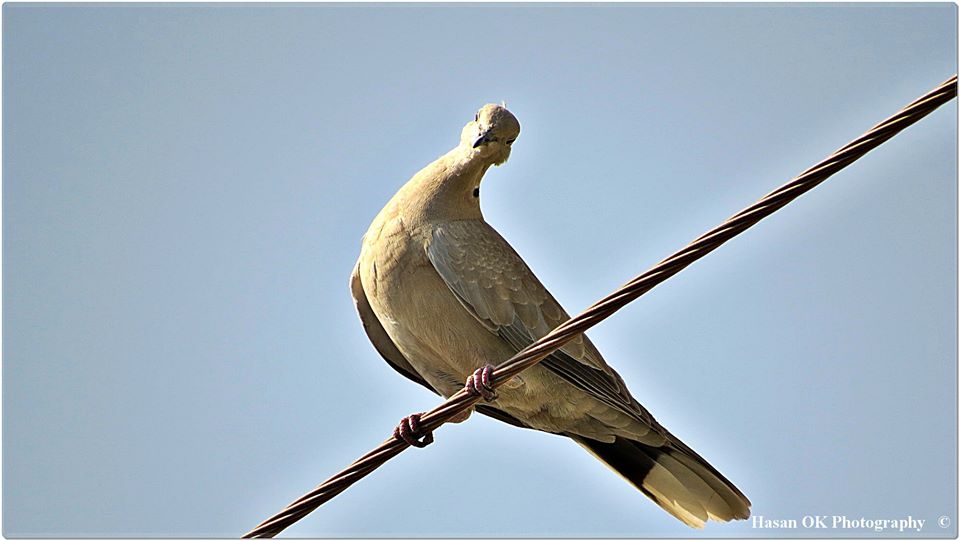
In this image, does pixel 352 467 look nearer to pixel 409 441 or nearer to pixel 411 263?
pixel 409 441

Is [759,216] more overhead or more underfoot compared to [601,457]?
more underfoot

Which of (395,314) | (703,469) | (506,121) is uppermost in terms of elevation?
(506,121)

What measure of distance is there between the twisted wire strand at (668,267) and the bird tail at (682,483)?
1561 millimetres

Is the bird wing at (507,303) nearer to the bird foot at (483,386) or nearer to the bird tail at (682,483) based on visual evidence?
the bird tail at (682,483)

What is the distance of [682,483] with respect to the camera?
5.38 metres

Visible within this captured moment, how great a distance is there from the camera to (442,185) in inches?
213

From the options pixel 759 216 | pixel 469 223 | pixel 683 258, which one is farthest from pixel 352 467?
pixel 469 223

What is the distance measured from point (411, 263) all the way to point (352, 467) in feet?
4.88

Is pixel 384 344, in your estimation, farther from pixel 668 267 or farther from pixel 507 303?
pixel 668 267

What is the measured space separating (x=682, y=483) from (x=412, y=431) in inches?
54.8

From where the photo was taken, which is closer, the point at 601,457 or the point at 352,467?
the point at 352,467

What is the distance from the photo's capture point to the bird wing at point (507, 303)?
5.12m

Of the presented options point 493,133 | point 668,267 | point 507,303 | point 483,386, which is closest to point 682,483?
point 507,303

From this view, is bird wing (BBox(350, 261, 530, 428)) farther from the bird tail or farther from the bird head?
the bird head
